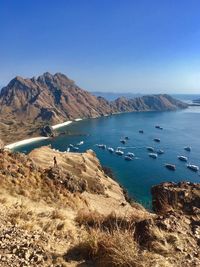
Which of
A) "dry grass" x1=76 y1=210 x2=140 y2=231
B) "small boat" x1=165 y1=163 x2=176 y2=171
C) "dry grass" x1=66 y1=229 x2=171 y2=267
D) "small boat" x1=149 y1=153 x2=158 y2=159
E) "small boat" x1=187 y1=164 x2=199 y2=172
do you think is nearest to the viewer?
"dry grass" x1=66 y1=229 x2=171 y2=267

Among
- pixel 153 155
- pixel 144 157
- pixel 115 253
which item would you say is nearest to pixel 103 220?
pixel 115 253

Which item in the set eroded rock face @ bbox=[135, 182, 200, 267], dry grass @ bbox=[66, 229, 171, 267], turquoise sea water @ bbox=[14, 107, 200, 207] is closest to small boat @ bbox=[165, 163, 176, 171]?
turquoise sea water @ bbox=[14, 107, 200, 207]

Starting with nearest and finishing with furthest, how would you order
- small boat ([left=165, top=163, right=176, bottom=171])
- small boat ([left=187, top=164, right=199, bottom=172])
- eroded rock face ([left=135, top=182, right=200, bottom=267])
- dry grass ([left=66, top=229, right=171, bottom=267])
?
dry grass ([left=66, top=229, right=171, bottom=267]) → eroded rock face ([left=135, top=182, right=200, bottom=267]) → small boat ([left=187, top=164, right=199, bottom=172]) → small boat ([left=165, top=163, right=176, bottom=171])

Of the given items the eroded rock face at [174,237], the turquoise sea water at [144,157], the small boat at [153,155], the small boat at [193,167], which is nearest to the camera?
the eroded rock face at [174,237]

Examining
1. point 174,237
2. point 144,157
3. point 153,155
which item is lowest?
point 144,157

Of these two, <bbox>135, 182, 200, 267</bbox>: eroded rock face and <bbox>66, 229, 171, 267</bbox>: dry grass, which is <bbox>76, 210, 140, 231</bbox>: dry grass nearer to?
<bbox>135, 182, 200, 267</bbox>: eroded rock face

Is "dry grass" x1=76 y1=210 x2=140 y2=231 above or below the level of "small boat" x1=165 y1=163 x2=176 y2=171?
above

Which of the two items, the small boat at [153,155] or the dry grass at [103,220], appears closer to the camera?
the dry grass at [103,220]

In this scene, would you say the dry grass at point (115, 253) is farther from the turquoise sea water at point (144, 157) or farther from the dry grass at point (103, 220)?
the turquoise sea water at point (144, 157)

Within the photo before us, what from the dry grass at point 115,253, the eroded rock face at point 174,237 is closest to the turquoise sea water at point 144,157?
the eroded rock face at point 174,237

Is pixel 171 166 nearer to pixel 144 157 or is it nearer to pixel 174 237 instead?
pixel 144 157

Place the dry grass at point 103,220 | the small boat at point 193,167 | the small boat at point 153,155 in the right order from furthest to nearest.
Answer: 1. the small boat at point 153,155
2. the small boat at point 193,167
3. the dry grass at point 103,220

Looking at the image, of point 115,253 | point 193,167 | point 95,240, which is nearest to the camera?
point 115,253
